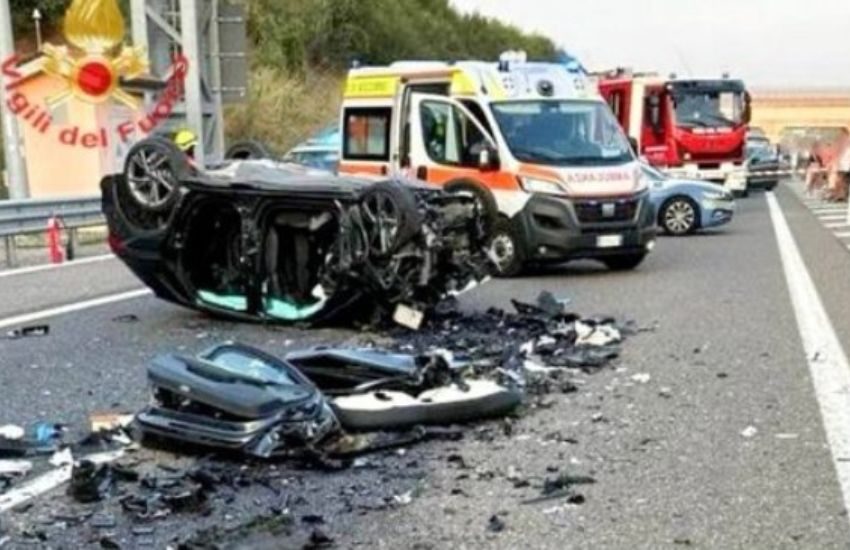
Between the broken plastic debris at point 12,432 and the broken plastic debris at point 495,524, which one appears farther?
the broken plastic debris at point 12,432

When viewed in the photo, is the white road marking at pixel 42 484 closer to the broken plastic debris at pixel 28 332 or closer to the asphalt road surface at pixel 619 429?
the asphalt road surface at pixel 619 429

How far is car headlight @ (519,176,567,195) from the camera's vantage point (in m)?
13.2

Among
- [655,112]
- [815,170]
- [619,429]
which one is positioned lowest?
[815,170]

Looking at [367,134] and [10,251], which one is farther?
[367,134]

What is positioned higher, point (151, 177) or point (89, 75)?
point (89, 75)

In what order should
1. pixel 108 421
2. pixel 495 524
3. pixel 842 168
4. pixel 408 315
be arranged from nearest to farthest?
pixel 495 524, pixel 108 421, pixel 408 315, pixel 842 168

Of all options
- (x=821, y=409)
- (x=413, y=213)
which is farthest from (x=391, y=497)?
(x=413, y=213)

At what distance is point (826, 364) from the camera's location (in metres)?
7.89

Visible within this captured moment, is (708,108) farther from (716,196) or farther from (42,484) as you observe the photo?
(42,484)

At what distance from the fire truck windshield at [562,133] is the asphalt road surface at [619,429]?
2.24m

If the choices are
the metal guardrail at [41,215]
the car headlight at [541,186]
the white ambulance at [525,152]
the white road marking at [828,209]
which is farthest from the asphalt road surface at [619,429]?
the white road marking at [828,209]

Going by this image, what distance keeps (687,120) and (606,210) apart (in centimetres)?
1365

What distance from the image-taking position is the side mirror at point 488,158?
44.0 feet

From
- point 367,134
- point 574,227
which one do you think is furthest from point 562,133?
point 367,134
